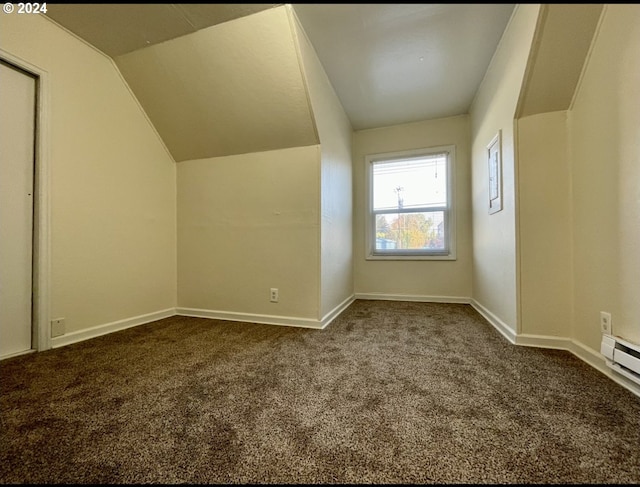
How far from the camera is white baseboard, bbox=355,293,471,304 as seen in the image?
317 centimetres

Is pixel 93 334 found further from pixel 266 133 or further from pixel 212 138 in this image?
pixel 266 133

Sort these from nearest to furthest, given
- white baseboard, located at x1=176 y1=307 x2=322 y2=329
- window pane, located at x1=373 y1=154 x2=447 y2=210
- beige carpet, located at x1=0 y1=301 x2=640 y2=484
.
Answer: beige carpet, located at x1=0 y1=301 x2=640 y2=484, white baseboard, located at x1=176 y1=307 x2=322 y2=329, window pane, located at x1=373 y1=154 x2=447 y2=210

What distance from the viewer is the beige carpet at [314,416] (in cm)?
78

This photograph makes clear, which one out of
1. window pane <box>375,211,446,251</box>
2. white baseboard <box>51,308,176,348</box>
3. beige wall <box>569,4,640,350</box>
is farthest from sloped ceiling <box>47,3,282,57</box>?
window pane <box>375,211,446,251</box>

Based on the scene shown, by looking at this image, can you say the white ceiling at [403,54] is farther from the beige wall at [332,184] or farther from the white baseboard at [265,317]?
the white baseboard at [265,317]

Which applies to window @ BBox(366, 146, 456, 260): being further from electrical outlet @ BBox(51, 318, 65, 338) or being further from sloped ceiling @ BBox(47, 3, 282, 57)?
electrical outlet @ BBox(51, 318, 65, 338)

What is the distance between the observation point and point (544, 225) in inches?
68.1

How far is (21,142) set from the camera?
5.46 feet

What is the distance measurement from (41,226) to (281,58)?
Result: 77.5 inches

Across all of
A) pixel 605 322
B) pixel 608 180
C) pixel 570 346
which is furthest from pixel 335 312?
pixel 608 180

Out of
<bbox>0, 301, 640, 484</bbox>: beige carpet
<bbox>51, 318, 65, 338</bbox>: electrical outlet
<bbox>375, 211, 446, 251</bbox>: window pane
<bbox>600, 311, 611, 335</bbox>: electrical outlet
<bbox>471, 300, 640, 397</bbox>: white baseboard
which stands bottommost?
<bbox>0, 301, 640, 484</bbox>: beige carpet

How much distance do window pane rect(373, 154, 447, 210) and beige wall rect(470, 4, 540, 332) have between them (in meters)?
0.47

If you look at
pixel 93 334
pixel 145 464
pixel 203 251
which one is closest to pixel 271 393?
pixel 145 464

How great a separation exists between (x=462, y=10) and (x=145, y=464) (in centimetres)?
260
